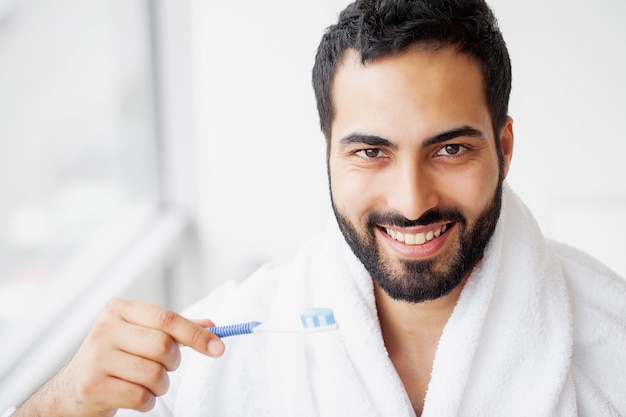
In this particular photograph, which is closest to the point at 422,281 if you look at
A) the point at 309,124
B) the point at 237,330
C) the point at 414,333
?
the point at 414,333

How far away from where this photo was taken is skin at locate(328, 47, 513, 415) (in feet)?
3.36

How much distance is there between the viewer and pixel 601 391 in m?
1.12

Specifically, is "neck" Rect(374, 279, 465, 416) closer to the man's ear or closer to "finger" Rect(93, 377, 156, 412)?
the man's ear

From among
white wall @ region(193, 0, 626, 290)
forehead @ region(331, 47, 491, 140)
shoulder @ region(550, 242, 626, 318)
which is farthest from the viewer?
white wall @ region(193, 0, 626, 290)

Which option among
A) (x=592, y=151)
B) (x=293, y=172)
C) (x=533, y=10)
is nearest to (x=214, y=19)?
(x=293, y=172)

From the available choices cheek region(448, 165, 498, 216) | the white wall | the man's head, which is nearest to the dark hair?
the man's head

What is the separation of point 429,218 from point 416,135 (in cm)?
14

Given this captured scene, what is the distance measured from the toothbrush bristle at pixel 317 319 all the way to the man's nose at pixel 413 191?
21cm

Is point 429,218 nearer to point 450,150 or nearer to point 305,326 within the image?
point 450,150

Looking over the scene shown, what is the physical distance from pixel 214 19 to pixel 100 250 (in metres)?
0.84

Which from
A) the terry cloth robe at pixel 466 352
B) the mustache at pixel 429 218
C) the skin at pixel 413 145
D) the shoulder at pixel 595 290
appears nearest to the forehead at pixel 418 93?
the skin at pixel 413 145

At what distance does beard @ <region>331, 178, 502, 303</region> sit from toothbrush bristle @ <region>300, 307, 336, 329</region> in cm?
20

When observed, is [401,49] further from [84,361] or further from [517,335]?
[84,361]

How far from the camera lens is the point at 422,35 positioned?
103cm
